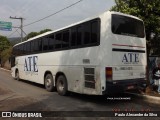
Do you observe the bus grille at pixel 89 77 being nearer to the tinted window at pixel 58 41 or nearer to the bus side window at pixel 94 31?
the bus side window at pixel 94 31

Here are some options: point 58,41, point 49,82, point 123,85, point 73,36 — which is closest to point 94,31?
point 73,36

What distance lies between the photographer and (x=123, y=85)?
10.2 metres

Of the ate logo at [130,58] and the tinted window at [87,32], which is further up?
the tinted window at [87,32]

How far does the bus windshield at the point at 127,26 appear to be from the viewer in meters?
10.2

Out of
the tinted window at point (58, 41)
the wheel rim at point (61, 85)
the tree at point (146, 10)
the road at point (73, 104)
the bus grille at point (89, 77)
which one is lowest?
the road at point (73, 104)

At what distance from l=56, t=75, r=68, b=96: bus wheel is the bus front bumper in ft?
9.90

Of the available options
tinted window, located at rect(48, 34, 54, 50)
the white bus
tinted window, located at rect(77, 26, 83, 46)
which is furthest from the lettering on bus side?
tinted window, located at rect(77, 26, 83, 46)

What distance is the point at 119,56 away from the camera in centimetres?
1016

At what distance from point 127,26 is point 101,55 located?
188 centimetres

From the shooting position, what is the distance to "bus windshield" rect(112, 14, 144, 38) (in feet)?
33.5

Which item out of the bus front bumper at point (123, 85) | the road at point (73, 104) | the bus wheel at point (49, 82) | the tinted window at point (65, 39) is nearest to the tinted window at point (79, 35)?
the tinted window at point (65, 39)

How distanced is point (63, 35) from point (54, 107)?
392cm

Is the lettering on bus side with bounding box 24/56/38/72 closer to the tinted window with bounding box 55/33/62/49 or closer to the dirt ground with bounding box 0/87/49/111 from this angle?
the tinted window with bounding box 55/33/62/49

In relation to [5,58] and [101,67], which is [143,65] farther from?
[5,58]
